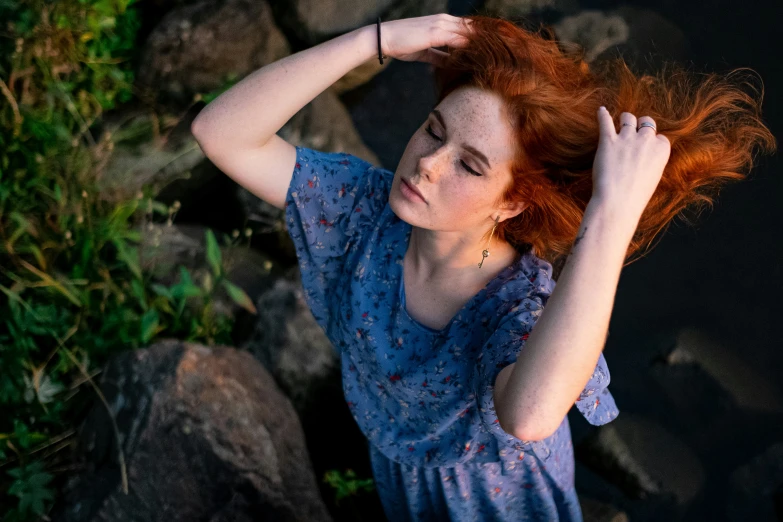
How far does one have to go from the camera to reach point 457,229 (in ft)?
5.31

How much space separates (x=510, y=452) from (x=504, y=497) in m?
0.25

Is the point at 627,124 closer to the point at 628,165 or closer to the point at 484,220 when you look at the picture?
the point at 628,165

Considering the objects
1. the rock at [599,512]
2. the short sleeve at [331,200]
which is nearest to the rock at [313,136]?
the short sleeve at [331,200]

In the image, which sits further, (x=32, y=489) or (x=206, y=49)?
(x=206, y=49)

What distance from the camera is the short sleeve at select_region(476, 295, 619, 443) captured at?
1415mm

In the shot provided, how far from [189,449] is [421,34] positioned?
4.49 feet

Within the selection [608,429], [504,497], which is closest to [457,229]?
[504,497]

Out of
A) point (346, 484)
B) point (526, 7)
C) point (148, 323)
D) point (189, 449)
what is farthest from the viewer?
point (526, 7)

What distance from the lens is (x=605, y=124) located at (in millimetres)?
1376

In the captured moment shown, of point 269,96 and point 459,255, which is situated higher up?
point 269,96

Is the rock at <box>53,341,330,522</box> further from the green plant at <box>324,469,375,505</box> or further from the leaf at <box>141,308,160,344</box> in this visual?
the green plant at <box>324,469,375,505</box>

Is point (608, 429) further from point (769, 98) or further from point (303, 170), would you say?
point (303, 170)

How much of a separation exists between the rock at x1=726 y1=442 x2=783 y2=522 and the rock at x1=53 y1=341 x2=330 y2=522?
1.57 metres

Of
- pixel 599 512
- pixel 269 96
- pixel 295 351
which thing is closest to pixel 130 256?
pixel 295 351
